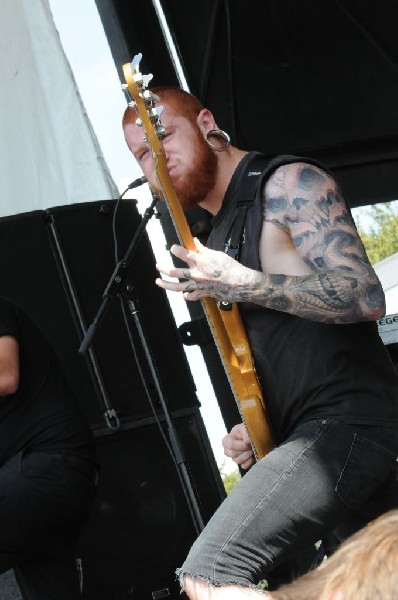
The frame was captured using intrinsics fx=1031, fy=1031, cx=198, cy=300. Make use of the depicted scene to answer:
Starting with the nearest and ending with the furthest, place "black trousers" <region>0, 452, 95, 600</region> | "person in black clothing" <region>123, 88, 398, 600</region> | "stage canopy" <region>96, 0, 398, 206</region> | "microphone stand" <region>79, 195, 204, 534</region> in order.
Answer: "person in black clothing" <region>123, 88, 398, 600</region> → "black trousers" <region>0, 452, 95, 600</region> → "microphone stand" <region>79, 195, 204, 534</region> → "stage canopy" <region>96, 0, 398, 206</region>

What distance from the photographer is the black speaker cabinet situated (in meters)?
3.71

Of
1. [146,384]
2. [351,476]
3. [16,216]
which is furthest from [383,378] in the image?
[16,216]

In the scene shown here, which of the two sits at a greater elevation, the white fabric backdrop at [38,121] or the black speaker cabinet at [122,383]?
the white fabric backdrop at [38,121]

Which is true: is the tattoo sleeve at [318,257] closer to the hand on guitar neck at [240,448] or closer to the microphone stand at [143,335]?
the hand on guitar neck at [240,448]

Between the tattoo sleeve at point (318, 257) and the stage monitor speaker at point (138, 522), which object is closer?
the tattoo sleeve at point (318, 257)

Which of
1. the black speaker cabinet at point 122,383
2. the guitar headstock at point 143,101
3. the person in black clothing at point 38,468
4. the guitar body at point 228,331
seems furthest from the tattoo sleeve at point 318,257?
the black speaker cabinet at point 122,383

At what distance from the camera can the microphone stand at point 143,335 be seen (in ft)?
11.4

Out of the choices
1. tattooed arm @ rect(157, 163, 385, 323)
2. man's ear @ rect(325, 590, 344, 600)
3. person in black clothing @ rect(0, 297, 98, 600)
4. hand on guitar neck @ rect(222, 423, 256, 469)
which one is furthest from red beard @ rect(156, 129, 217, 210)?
man's ear @ rect(325, 590, 344, 600)

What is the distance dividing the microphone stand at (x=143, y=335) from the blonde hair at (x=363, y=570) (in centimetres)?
252

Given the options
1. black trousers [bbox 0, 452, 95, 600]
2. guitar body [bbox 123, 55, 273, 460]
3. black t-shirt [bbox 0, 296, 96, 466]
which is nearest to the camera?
guitar body [bbox 123, 55, 273, 460]

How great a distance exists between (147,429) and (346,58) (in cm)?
176

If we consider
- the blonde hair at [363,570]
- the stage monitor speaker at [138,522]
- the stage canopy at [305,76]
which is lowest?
the stage monitor speaker at [138,522]

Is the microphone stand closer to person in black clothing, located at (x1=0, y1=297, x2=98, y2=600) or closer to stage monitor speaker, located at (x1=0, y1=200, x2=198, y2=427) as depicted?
stage monitor speaker, located at (x1=0, y1=200, x2=198, y2=427)

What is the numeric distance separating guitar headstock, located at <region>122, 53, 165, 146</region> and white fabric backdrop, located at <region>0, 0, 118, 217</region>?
5.15ft
